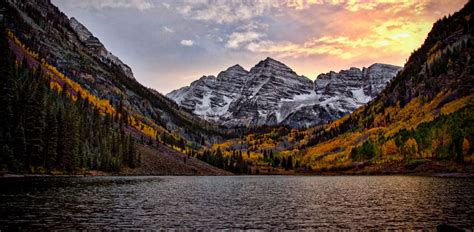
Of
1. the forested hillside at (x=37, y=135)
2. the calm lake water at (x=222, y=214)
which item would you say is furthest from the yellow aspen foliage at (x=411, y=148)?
the forested hillside at (x=37, y=135)

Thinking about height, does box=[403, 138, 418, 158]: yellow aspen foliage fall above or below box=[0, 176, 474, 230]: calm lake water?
above

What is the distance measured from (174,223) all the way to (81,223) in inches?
333

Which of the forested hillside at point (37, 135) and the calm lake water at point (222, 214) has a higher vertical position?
the forested hillside at point (37, 135)

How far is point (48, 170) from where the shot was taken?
107000 mm

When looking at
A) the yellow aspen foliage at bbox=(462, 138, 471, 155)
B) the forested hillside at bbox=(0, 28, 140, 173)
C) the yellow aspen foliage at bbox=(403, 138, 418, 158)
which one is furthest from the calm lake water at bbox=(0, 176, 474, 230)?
the yellow aspen foliage at bbox=(403, 138, 418, 158)

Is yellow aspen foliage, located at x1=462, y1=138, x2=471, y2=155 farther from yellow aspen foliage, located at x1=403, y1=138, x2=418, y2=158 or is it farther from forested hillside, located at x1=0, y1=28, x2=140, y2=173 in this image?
forested hillside, located at x1=0, y1=28, x2=140, y2=173

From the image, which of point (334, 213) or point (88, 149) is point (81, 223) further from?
point (88, 149)

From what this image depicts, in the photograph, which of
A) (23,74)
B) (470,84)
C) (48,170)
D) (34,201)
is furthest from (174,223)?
(470,84)

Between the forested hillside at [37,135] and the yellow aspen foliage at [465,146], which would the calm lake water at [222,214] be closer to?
the forested hillside at [37,135]

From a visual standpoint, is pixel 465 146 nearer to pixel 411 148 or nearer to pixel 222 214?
pixel 411 148

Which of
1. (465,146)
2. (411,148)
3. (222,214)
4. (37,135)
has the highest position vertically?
(411,148)


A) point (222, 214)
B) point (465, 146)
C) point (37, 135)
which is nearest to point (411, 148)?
point (465, 146)

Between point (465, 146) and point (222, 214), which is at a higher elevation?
point (465, 146)

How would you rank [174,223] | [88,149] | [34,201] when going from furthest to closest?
[88,149], [34,201], [174,223]
